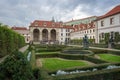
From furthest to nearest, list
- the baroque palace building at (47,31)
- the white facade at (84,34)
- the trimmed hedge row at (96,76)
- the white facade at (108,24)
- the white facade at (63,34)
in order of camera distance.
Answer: the white facade at (63,34), the baroque palace building at (47,31), the white facade at (84,34), the white facade at (108,24), the trimmed hedge row at (96,76)

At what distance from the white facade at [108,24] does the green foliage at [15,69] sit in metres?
23.6

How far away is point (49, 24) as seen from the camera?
205 ft

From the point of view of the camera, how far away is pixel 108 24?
27547 millimetres

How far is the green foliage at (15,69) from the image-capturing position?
4320mm

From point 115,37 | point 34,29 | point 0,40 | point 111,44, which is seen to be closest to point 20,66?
point 0,40

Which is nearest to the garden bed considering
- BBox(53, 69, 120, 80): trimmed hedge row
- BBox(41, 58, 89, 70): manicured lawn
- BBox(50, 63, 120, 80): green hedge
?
BBox(41, 58, 89, 70): manicured lawn

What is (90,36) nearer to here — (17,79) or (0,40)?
(0,40)

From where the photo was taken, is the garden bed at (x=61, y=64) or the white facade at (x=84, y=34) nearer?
the garden bed at (x=61, y=64)

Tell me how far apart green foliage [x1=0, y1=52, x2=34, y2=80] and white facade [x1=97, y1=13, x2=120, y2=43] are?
23595mm

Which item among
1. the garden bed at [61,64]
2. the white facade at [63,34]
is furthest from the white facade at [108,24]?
the white facade at [63,34]

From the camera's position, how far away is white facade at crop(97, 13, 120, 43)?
82.4 feet

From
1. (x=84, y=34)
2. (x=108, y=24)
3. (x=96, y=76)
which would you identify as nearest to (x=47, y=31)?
(x=84, y=34)

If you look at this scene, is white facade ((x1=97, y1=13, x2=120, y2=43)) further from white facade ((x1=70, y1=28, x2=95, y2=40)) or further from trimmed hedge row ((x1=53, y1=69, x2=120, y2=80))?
trimmed hedge row ((x1=53, y1=69, x2=120, y2=80))

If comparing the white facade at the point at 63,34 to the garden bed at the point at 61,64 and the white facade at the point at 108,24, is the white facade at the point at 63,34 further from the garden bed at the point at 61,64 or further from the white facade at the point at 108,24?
the garden bed at the point at 61,64
